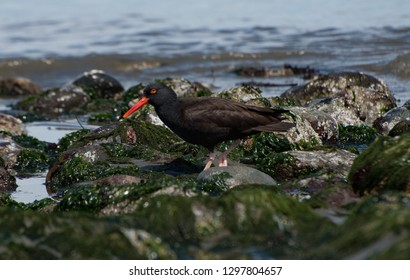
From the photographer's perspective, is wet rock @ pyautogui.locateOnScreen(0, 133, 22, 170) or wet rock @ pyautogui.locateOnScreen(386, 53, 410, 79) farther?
wet rock @ pyautogui.locateOnScreen(386, 53, 410, 79)

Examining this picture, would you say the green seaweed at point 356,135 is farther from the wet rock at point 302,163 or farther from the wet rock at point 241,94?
the wet rock at point 302,163

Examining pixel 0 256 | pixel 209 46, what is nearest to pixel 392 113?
pixel 0 256

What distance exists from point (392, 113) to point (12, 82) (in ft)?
27.6

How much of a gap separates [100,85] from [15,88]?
6.87 feet

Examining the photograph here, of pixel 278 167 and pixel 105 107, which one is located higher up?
pixel 278 167

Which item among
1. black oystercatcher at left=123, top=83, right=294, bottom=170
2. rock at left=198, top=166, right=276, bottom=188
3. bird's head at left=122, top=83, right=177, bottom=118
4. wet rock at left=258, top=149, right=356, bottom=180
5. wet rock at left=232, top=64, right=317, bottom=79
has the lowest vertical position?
wet rock at left=232, top=64, right=317, bottom=79

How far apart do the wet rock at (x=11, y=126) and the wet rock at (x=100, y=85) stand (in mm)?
3368

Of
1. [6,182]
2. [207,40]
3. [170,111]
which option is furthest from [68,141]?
[207,40]

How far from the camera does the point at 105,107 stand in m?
13.4

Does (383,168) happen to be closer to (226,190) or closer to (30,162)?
(226,190)

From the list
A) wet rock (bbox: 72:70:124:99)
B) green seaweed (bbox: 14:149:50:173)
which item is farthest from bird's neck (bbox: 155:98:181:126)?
wet rock (bbox: 72:70:124:99)

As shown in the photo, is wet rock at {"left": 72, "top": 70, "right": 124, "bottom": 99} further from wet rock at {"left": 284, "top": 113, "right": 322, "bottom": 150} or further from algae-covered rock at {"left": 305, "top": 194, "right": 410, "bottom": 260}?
algae-covered rock at {"left": 305, "top": 194, "right": 410, "bottom": 260}

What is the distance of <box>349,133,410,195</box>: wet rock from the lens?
→ 19.7 feet
